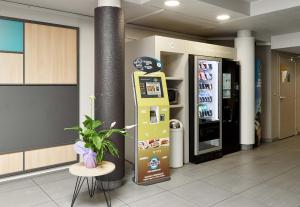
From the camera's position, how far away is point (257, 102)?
20.0 ft

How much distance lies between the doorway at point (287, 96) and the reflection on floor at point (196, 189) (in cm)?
264

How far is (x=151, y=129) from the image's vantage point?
148 inches

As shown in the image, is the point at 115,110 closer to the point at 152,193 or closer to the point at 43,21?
the point at 152,193

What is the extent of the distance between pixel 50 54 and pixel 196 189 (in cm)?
299

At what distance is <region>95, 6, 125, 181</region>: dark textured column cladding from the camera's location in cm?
348

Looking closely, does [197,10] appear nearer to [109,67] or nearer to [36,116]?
[109,67]

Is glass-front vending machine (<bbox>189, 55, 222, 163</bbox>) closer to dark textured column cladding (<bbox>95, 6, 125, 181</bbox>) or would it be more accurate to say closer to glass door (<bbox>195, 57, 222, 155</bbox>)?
glass door (<bbox>195, 57, 222, 155</bbox>)

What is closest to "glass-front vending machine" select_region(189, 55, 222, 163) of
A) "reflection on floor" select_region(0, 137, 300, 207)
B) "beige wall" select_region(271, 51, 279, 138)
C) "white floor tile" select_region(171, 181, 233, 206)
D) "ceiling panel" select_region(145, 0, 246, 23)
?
"reflection on floor" select_region(0, 137, 300, 207)

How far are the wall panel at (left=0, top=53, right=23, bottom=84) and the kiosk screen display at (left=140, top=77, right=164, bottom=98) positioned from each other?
1.81 meters

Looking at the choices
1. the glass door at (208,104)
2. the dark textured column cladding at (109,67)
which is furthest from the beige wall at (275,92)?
the dark textured column cladding at (109,67)

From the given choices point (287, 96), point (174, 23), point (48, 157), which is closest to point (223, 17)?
point (174, 23)

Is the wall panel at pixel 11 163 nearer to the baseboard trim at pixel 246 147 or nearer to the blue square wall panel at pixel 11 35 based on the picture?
the blue square wall panel at pixel 11 35

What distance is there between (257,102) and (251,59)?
1080 millimetres

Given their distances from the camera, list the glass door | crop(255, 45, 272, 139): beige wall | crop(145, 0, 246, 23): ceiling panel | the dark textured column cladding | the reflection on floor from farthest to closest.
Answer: crop(255, 45, 272, 139): beige wall
the glass door
crop(145, 0, 246, 23): ceiling panel
the dark textured column cladding
the reflection on floor
